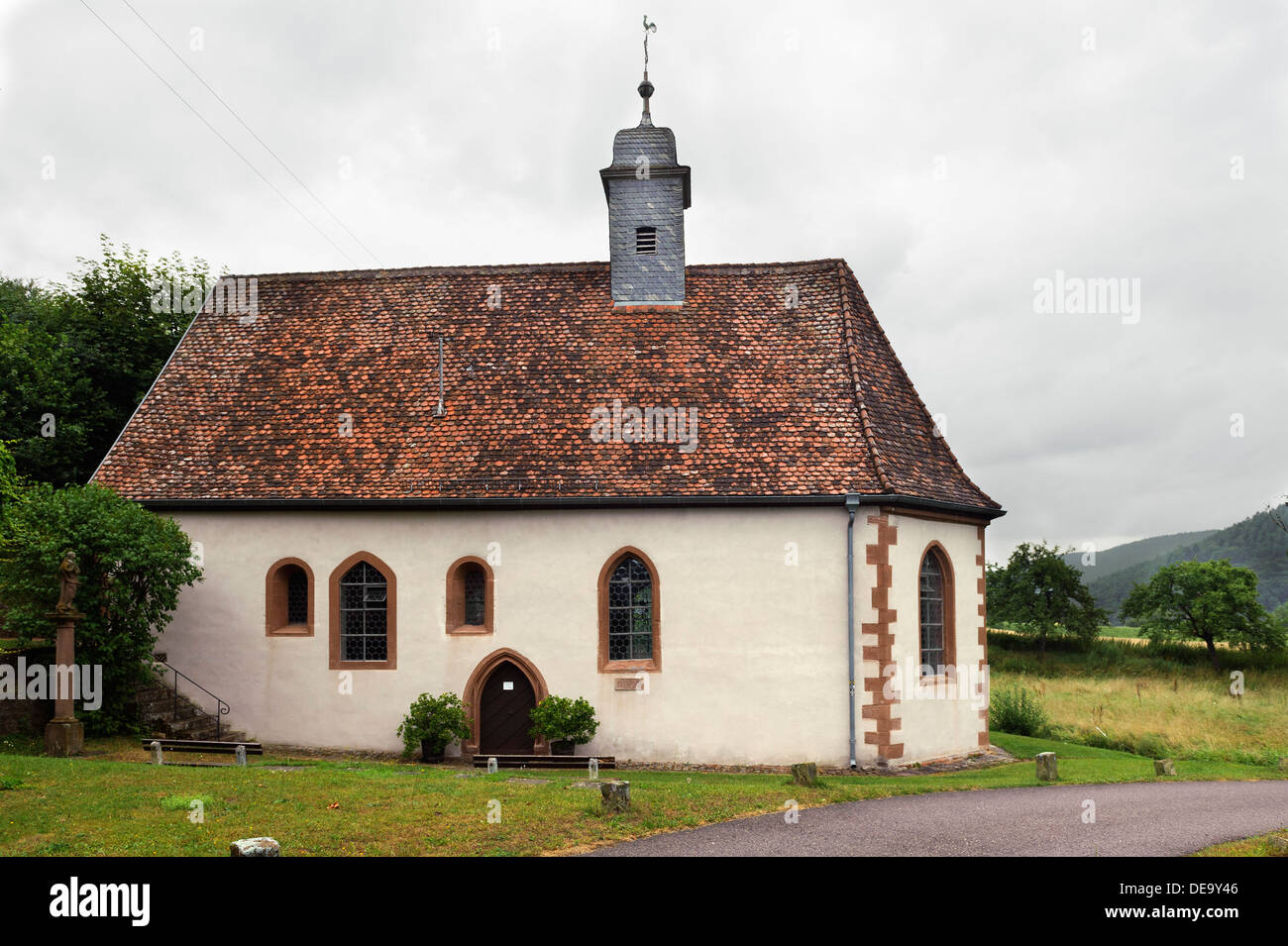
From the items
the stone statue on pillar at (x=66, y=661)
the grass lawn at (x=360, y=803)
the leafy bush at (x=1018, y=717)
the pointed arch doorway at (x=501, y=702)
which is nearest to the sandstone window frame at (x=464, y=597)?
the pointed arch doorway at (x=501, y=702)

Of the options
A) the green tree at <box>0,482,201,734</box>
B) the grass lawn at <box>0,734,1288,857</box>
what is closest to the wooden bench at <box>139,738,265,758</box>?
the grass lawn at <box>0,734,1288,857</box>

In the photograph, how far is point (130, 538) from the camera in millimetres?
17672

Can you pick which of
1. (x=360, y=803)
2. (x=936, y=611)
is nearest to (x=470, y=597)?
(x=360, y=803)

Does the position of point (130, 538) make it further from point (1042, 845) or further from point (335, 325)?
point (1042, 845)

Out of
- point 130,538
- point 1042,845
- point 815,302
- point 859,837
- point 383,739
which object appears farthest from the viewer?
point 815,302

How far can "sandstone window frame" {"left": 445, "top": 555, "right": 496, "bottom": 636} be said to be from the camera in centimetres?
1891

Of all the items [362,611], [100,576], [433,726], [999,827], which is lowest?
[999,827]

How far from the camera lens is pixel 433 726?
18.0m

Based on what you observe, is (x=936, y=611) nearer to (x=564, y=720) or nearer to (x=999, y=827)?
(x=564, y=720)

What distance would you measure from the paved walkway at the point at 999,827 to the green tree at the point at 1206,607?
35062 millimetres

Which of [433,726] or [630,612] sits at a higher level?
[630,612]

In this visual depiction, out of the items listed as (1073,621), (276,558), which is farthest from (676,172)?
(1073,621)

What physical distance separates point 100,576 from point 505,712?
7767 millimetres

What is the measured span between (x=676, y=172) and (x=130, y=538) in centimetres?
1387
